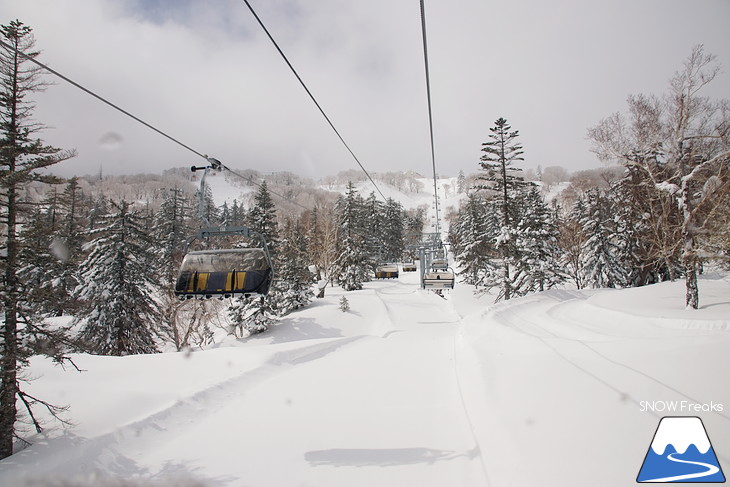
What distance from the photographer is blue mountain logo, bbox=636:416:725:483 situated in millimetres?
3992

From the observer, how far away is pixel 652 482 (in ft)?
13.4

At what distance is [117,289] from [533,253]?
1295 inches

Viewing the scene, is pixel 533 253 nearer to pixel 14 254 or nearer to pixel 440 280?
pixel 440 280

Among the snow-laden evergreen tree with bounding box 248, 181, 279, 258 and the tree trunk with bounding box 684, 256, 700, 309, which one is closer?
the tree trunk with bounding box 684, 256, 700, 309

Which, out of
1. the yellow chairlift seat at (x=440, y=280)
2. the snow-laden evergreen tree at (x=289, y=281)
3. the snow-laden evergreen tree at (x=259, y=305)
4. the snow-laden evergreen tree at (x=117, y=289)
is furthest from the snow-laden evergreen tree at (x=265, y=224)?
the yellow chairlift seat at (x=440, y=280)

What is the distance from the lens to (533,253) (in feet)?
103

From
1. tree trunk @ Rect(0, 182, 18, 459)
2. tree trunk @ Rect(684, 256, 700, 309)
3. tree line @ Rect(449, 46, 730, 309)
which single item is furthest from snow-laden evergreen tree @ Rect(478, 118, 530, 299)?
tree trunk @ Rect(0, 182, 18, 459)

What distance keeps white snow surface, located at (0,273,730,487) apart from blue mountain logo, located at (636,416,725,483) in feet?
0.37

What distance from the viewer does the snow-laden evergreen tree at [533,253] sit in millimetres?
29734

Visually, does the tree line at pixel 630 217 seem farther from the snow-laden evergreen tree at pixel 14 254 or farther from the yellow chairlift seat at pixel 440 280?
the snow-laden evergreen tree at pixel 14 254

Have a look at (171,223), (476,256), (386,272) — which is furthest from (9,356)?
(386,272)

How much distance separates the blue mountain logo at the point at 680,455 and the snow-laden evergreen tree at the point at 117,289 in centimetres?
2431

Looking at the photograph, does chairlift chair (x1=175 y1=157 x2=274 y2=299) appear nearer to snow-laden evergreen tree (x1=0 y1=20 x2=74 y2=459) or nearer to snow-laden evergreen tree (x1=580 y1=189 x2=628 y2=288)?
snow-laden evergreen tree (x1=0 y1=20 x2=74 y2=459)

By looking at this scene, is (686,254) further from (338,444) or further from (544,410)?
(338,444)
